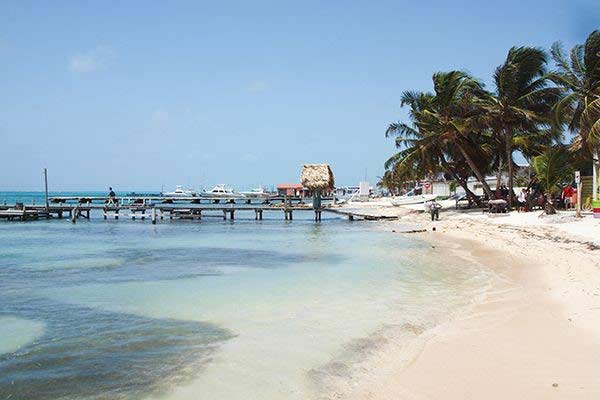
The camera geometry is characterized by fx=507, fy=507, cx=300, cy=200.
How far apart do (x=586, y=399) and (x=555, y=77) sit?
1851cm

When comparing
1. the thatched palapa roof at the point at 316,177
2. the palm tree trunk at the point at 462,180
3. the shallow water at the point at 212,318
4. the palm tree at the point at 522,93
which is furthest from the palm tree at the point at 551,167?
the thatched palapa roof at the point at 316,177

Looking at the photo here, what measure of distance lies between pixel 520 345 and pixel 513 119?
21385mm

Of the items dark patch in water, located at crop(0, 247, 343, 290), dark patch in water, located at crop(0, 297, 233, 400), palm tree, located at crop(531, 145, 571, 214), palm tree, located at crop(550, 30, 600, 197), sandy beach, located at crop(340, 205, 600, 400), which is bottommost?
dark patch in water, located at crop(0, 247, 343, 290)

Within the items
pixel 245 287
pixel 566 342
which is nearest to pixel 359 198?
pixel 245 287

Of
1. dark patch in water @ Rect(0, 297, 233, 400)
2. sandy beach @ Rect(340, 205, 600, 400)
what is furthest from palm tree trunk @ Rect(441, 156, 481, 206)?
dark patch in water @ Rect(0, 297, 233, 400)

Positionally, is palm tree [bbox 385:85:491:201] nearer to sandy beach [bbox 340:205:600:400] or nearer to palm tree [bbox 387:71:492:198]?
palm tree [bbox 387:71:492:198]

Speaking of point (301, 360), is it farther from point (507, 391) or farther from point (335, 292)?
point (335, 292)

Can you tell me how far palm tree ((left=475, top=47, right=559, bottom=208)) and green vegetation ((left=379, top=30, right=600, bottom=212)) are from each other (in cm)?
4

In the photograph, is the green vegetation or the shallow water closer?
the shallow water

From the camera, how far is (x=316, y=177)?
34344mm

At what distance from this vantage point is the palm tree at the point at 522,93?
77.6 feet

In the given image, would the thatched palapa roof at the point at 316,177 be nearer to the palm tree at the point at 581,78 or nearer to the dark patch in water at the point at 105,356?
the palm tree at the point at 581,78

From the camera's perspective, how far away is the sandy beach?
436 centimetres

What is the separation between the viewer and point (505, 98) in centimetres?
2439
